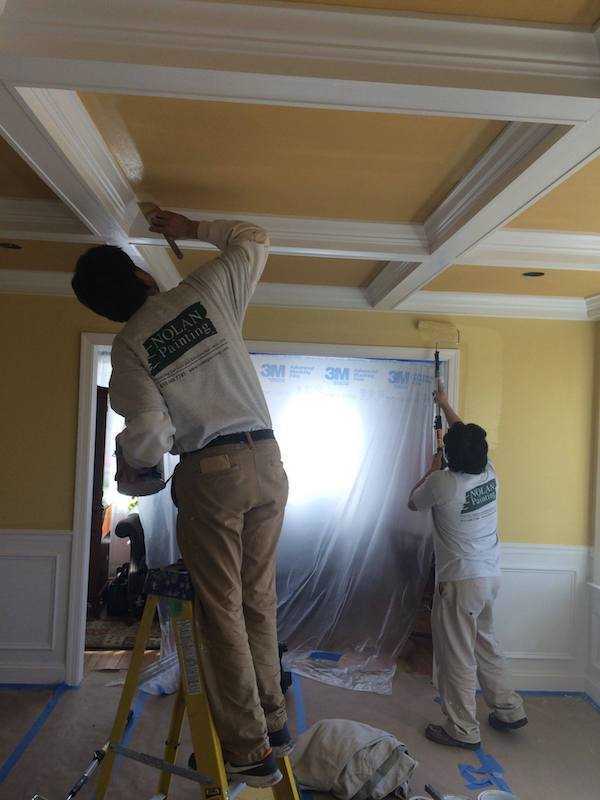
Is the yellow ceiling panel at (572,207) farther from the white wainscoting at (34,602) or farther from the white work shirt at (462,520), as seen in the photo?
the white wainscoting at (34,602)

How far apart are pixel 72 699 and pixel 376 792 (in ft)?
6.14

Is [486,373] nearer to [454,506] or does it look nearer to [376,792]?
[454,506]

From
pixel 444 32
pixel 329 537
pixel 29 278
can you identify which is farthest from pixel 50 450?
pixel 444 32

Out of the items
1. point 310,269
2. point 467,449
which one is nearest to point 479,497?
point 467,449

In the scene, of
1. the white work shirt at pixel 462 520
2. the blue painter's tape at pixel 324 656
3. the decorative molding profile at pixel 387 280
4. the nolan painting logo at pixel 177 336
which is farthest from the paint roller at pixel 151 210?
the blue painter's tape at pixel 324 656

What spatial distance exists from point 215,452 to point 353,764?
1.84m

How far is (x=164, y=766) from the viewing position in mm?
1798

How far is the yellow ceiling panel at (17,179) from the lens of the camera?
85.9 inches

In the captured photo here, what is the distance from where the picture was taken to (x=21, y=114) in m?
1.67

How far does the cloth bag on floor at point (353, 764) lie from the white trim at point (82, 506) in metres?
1.61

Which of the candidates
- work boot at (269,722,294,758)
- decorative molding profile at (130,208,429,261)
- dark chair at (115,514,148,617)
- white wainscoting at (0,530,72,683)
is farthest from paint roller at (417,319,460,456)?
work boot at (269,722,294,758)

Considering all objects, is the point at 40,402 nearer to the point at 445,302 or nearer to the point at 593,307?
the point at 445,302

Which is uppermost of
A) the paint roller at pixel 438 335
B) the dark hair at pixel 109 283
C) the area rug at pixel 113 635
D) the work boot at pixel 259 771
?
the paint roller at pixel 438 335

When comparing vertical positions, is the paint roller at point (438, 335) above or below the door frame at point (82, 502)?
above
